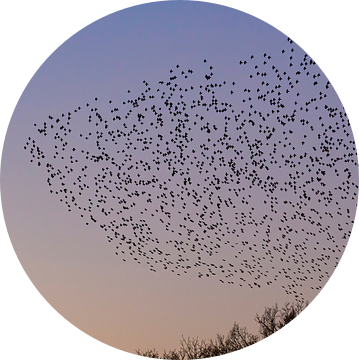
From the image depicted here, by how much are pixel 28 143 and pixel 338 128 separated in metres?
12.9

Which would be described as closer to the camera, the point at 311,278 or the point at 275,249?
the point at 311,278

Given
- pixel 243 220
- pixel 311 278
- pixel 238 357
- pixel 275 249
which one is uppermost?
pixel 243 220

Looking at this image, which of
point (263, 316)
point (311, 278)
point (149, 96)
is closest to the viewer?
point (311, 278)

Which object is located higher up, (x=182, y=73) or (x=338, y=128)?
(x=182, y=73)

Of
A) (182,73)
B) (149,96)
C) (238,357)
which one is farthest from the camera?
(149,96)

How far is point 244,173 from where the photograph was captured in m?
20.9

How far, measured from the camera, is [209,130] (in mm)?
20156

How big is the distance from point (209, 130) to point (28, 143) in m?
7.65

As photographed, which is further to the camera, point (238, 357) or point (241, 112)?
point (241, 112)

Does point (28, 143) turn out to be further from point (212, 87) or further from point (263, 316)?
point (263, 316)

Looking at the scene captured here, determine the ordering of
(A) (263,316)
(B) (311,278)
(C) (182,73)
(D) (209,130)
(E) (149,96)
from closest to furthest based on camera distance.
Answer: (B) (311,278)
(C) (182,73)
(E) (149,96)
(D) (209,130)
(A) (263,316)

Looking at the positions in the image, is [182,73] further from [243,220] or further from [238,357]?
[238,357]

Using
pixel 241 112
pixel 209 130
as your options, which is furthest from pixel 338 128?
pixel 209 130

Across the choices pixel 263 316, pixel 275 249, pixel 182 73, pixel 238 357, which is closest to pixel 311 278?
pixel 275 249
